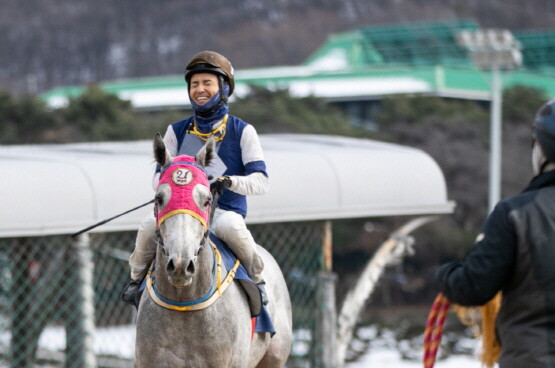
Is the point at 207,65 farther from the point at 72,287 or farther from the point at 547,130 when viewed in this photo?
the point at 72,287

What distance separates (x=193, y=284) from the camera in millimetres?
4734

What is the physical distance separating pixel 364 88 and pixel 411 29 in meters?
11.9

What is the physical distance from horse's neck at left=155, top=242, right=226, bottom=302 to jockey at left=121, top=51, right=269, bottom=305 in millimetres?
366

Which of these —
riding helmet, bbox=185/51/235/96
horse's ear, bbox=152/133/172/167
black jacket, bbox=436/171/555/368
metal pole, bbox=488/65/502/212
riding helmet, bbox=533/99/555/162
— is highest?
metal pole, bbox=488/65/502/212

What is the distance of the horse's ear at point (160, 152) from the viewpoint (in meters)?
4.69

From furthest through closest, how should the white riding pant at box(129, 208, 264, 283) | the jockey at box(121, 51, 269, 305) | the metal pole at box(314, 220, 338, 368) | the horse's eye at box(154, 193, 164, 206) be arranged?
1. the metal pole at box(314, 220, 338, 368)
2. the jockey at box(121, 51, 269, 305)
3. the white riding pant at box(129, 208, 264, 283)
4. the horse's eye at box(154, 193, 164, 206)

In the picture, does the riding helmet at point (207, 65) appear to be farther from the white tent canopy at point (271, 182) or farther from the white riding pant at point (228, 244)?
the white tent canopy at point (271, 182)

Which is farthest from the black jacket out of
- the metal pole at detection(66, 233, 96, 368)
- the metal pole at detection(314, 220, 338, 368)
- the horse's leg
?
the metal pole at detection(314, 220, 338, 368)

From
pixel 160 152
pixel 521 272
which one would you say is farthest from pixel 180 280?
pixel 521 272

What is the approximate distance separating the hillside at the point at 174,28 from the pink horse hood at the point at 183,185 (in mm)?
70372

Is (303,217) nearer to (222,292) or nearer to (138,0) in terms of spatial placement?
(222,292)

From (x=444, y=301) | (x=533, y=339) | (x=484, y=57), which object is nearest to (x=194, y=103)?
(x=444, y=301)

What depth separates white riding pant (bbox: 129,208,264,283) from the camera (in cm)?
508

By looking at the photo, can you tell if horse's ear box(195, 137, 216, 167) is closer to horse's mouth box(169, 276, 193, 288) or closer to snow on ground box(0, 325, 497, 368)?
horse's mouth box(169, 276, 193, 288)
